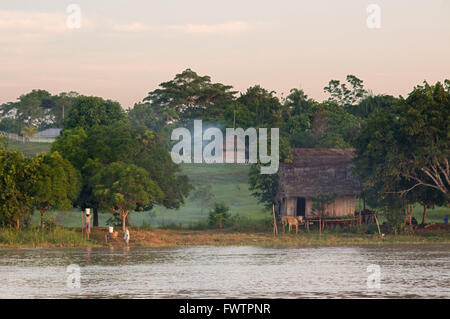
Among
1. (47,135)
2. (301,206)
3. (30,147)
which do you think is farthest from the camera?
(47,135)

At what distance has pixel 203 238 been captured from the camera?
49188 millimetres

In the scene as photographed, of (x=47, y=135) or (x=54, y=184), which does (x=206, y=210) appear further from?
(x=47, y=135)

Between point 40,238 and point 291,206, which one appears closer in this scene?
point 40,238

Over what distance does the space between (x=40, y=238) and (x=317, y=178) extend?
2103cm

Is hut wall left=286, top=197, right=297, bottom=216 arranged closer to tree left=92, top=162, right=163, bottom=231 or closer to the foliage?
tree left=92, top=162, right=163, bottom=231

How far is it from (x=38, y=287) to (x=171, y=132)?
232 ft

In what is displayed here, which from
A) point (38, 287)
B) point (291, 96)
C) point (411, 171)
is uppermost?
point (291, 96)

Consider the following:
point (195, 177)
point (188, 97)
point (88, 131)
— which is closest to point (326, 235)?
point (88, 131)

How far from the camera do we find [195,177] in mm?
81625

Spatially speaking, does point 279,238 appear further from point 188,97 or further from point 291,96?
point 188,97

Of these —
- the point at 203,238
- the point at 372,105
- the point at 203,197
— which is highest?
the point at 372,105

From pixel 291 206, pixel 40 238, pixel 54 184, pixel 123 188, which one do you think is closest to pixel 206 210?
pixel 291 206

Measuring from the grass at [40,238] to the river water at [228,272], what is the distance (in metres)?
1.61

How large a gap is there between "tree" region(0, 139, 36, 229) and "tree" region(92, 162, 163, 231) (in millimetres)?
3858
